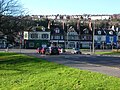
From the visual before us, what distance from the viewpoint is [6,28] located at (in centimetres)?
5394

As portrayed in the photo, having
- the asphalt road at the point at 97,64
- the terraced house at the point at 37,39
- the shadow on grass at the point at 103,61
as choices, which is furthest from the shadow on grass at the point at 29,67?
the terraced house at the point at 37,39

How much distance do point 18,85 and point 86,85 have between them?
16.4ft

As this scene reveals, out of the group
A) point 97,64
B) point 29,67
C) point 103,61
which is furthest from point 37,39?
point 29,67

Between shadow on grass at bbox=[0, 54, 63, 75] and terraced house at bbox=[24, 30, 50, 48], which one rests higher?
terraced house at bbox=[24, 30, 50, 48]

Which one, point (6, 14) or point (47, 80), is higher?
point (6, 14)

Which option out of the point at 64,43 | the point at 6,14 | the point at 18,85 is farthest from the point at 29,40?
the point at 18,85

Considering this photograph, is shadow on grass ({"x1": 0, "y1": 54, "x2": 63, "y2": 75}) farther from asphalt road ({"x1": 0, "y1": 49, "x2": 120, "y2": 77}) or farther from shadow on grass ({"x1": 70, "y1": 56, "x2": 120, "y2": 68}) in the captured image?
shadow on grass ({"x1": 70, "y1": 56, "x2": 120, "y2": 68})

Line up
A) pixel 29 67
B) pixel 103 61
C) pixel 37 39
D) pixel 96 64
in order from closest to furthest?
pixel 29 67
pixel 96 64
pixel 103 61
pixel 37 39

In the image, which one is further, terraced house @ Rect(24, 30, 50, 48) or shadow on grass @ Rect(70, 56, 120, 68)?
terraced house @ Rect(24, 30, 50, 48)

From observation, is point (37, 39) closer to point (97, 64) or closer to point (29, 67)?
point (97, 64)

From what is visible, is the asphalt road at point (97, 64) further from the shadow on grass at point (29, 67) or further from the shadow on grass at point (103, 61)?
the shadow on grass at point (29, 67)

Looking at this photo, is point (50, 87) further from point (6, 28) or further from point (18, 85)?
point (6, 28)

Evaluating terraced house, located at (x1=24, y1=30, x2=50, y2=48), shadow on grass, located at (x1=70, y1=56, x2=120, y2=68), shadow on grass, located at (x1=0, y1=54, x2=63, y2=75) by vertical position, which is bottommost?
shadow on grass, located at (x1=0, y1=54, x2=63, y2=75)

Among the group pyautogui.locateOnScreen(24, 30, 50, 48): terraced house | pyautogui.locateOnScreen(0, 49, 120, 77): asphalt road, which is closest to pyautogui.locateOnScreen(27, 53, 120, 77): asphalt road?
pyautogui.locateOnScreen(0, 49, 120, 77): asphalt road
